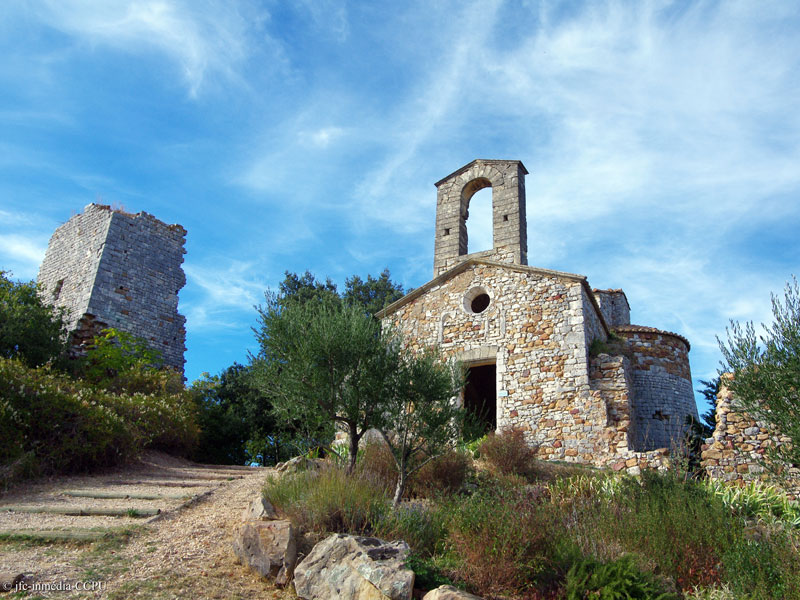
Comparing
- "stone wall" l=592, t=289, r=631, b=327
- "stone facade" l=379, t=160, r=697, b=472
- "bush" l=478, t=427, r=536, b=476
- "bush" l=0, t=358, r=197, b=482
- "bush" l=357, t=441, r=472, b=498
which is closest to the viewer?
"bush" l=357, t=441, r=472, b=498

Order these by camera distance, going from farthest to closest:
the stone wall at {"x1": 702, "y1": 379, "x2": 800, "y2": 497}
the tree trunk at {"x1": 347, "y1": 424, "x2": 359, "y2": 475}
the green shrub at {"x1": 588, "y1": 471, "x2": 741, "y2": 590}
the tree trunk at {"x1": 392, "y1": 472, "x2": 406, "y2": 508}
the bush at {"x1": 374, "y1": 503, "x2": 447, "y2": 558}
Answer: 1. the stone wall at {"x1": 702, "y1": 379, "x2": 800, "y2": 497}
2. the tree trunk at {"x1": 347, "y1": 424, "x2": 359, "y2": 475}
3. the tree trunk at {"x1": 392, "y1": 472, "x2": 406, "y2": 508}
4. the bush at {"x1": 374, "y1": 503, "x2": 447, "y2": 558}
5. the green shrub at {"x1": 588, "y1": 471, "x2": 741, "y2": 590}

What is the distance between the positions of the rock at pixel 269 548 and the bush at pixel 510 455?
218 inches

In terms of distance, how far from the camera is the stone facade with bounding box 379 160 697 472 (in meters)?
13.6

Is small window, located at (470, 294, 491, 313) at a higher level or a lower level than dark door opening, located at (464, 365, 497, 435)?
higher

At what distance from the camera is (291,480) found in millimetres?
9109

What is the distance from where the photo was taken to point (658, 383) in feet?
53.6

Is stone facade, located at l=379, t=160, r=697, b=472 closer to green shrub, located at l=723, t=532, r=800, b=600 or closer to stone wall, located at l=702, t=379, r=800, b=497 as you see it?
stone wall, located at l=702, t=379, r=800, b=497

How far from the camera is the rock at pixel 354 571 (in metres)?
6.09

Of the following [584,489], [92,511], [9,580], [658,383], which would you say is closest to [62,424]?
[92,511]

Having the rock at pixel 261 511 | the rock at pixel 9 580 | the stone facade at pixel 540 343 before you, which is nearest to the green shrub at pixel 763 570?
the stone facade at pixel 540 343

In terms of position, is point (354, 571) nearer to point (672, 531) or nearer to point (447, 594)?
point (447, 594)

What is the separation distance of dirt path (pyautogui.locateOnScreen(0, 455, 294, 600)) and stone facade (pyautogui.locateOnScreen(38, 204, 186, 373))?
9732 mm

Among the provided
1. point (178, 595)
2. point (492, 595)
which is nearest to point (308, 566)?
point (178, 595)

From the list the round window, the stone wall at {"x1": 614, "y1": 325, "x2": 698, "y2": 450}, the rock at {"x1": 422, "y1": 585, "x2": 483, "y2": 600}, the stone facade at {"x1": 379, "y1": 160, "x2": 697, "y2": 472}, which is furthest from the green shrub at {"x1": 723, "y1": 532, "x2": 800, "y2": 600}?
the round window
